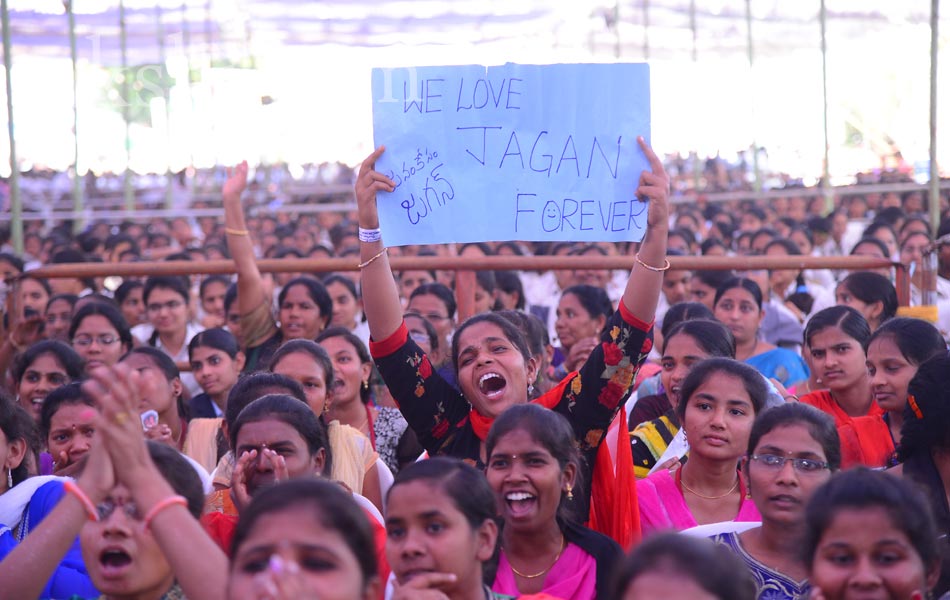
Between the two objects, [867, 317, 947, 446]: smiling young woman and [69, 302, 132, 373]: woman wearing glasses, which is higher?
[69, 302, 132, 373]: woman wearing glasses

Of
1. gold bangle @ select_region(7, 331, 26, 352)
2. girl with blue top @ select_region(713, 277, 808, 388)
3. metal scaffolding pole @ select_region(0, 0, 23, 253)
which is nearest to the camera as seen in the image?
girl with blue top @ select_region(713, 277, 808, 388)

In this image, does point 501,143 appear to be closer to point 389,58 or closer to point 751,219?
point 751,219

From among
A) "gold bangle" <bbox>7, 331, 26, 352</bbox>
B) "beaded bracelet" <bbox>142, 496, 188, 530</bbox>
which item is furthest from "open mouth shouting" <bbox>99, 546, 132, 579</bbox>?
"gold bangle" <bbox>7, 331, 26, 352</bbox>

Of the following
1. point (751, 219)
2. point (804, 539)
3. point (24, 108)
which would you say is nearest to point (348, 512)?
point (804, 539)

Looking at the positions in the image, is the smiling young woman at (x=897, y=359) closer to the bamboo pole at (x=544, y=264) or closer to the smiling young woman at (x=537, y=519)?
the smiling young woman at (x=537, y=519)

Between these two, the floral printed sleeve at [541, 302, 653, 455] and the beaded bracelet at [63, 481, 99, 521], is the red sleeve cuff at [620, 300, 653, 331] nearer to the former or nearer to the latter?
the floral printed sleeve at [541, 302, 653, 455]

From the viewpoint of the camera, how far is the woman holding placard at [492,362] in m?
3.61

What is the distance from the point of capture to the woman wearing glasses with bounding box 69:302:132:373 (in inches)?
242

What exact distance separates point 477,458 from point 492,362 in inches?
11.5

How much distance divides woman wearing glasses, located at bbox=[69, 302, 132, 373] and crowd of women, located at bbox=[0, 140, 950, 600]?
0.04 feet

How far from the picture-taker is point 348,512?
2.42 m

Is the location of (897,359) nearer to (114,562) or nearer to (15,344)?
→ (114,562)

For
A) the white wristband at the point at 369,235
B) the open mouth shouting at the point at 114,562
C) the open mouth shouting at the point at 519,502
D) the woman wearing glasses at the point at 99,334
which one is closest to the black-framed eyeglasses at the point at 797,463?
the open mouth shouting at the point at 519,502

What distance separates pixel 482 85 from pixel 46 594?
78.5 inches
